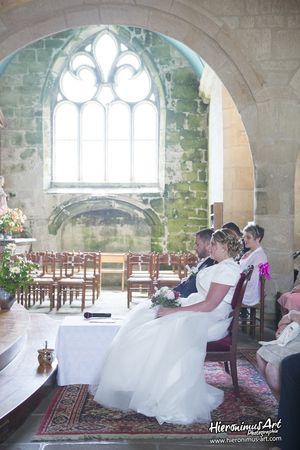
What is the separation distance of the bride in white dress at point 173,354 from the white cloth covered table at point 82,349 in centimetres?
30

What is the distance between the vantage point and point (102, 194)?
12.0 metres

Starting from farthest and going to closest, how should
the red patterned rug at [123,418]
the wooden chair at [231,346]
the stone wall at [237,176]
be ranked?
the stone wall at [237,176], the wooden chair at [231,346], the red patterned rug at [123,418]

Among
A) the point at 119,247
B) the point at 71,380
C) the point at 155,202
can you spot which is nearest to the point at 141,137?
the point at 155,202

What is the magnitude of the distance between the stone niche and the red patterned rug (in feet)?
25.5

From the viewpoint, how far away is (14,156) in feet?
39.6

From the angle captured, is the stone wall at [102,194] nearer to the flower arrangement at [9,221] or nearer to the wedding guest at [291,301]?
the flower arrangement at [9,221]

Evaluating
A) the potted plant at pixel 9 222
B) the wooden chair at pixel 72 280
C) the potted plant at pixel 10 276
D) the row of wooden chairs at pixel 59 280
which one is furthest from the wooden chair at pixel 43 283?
the potted plant at pixel 10 276

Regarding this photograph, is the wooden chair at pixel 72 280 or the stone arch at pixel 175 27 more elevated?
the stone arch at pixel 175 27

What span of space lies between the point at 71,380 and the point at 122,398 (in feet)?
2.49

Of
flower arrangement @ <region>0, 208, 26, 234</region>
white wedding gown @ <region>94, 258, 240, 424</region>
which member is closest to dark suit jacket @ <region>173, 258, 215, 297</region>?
white wedding gown @ <region>94, 258, 240, 424</region>

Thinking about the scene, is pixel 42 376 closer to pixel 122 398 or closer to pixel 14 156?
pixel 122 398

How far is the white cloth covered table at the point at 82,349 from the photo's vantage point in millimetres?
4180

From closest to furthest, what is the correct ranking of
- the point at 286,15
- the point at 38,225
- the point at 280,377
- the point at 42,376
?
the point at 280,377 → the point at 42,376 → the point at 286,15 → the point at 38,225

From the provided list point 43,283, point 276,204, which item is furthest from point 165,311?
point 43,283
